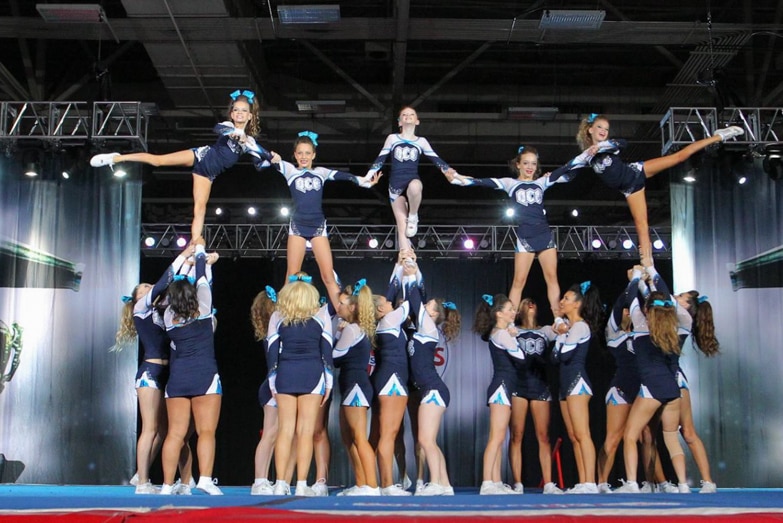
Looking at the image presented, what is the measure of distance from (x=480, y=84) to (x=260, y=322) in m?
6.82

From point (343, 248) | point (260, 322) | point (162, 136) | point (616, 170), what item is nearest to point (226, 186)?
point (162, 136)

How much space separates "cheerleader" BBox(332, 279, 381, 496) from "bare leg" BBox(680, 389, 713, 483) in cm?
254

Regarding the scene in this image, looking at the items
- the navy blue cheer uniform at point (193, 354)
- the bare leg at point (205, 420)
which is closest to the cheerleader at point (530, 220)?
the navy blue cheer uniform at point (193, 354)

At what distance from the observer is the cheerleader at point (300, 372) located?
17.8 ft

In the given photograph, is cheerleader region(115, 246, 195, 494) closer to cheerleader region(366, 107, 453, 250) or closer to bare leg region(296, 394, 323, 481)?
bare leg region(296, 394, 323, 481)

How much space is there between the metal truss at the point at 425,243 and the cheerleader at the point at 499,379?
523 cm

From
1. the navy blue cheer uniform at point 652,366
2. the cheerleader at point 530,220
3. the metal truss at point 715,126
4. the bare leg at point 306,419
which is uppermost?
the metal truss at point 715,126

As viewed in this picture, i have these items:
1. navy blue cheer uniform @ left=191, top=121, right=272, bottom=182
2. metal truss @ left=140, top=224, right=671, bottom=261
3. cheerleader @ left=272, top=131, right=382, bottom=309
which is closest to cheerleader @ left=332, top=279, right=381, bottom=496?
cheerleader @ left=272, top=131, right=382, bottom=309

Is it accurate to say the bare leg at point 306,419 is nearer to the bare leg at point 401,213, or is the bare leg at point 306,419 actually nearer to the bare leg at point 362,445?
the bare leg at point 362,445

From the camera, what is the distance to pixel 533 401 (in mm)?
6738

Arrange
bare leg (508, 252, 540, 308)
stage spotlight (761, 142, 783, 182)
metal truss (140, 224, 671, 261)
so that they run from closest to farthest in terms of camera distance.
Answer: bare leg (508, 252, 540, 308) < stage spotlight (761, 142, 783, 182) < metal truss (140, 224, 671, 261)

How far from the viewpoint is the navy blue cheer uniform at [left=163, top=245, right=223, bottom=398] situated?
215 inches

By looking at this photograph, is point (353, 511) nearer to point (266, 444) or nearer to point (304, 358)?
point (304, 358)

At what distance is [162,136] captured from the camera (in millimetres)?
12539
